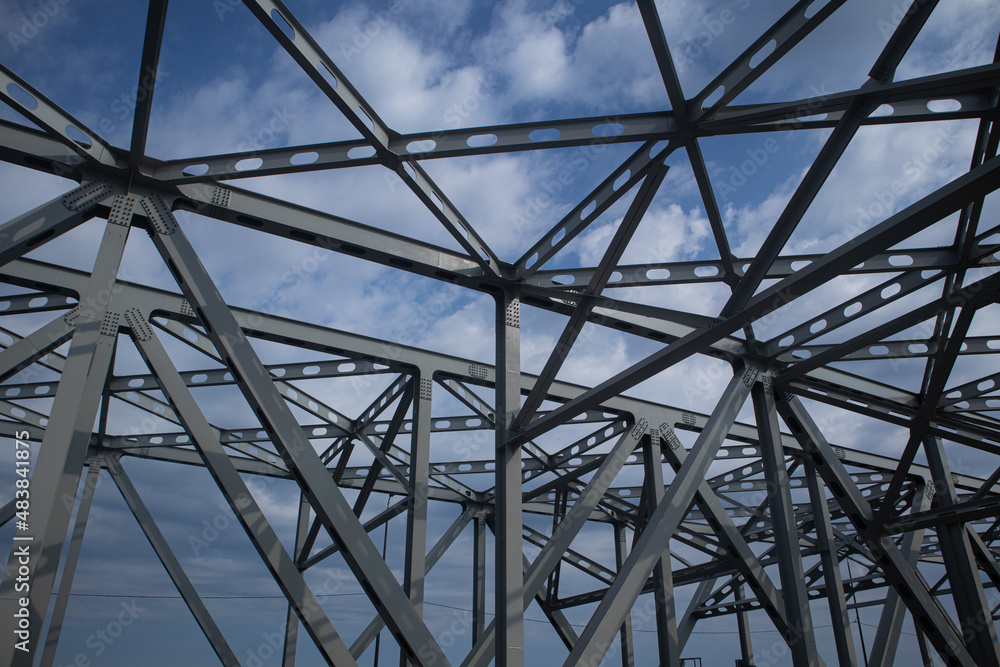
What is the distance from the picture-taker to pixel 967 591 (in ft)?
41.6

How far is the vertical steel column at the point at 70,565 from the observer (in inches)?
504

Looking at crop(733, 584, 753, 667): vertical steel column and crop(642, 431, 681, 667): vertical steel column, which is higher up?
crop(733, 584, 753, 667): vertical steel column

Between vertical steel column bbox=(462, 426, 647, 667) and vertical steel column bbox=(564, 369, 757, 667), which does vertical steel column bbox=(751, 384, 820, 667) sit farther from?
vertical steel column bbox=(462, 426, 647, 667)

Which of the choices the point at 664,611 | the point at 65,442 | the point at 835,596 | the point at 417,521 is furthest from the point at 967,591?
the point at 65,442

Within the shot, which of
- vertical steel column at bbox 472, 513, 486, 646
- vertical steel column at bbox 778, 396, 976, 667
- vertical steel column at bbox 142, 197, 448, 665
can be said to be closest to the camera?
vertical steel column at bbox 142, 197, 448, 665

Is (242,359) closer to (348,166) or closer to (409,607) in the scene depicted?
(348,166)

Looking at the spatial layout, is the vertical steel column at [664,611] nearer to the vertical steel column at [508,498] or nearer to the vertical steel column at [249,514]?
the vertical steel column at [508,498]

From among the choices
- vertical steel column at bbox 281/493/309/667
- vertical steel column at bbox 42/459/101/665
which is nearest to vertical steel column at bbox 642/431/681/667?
vertical steel column at bbox 281/493/309/667

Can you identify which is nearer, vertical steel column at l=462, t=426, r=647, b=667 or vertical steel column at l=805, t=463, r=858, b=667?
vertical steel column at l=462, t=426, r=647, b=667

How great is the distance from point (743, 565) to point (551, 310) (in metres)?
5.30

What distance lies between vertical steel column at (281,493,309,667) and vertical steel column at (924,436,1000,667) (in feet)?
41.8

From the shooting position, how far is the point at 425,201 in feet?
28.9

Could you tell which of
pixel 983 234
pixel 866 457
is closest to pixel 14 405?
pixel 983 234

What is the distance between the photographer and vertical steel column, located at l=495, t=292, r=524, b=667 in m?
8.73
